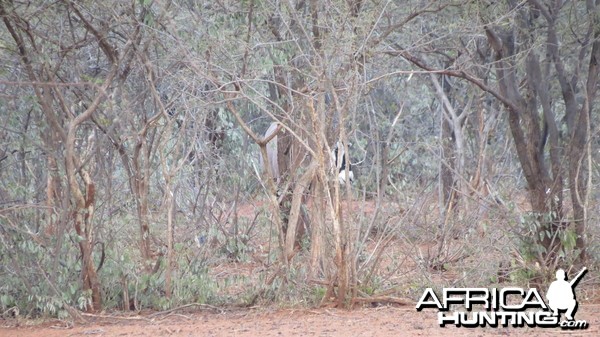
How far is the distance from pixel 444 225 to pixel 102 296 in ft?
15.5

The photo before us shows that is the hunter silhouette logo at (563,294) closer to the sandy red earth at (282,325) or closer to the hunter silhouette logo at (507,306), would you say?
the hunter silhouette logo at (507,306)

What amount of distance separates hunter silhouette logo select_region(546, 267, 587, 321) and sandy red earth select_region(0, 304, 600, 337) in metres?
0.14

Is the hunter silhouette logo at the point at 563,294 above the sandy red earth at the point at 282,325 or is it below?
above

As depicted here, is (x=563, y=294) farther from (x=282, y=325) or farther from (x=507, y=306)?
(x=282, y=325)

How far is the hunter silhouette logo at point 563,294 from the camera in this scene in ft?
23.9

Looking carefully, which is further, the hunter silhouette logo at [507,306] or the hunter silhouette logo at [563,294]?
the hunter silhouette logo at [563,294]

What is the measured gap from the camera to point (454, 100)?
51.4 feet

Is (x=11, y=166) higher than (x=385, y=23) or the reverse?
the reverse

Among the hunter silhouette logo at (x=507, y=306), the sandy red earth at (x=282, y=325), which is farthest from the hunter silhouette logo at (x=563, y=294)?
the sandy red earth at (x=282, y=325)

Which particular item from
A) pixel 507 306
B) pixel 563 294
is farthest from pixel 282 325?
pixel 563 294

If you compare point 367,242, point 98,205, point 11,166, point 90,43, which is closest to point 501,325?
point 367,242

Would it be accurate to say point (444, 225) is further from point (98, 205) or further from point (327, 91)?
point (98, 205)

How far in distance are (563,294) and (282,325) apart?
2612 mm

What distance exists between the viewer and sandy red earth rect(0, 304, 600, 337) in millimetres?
7047
